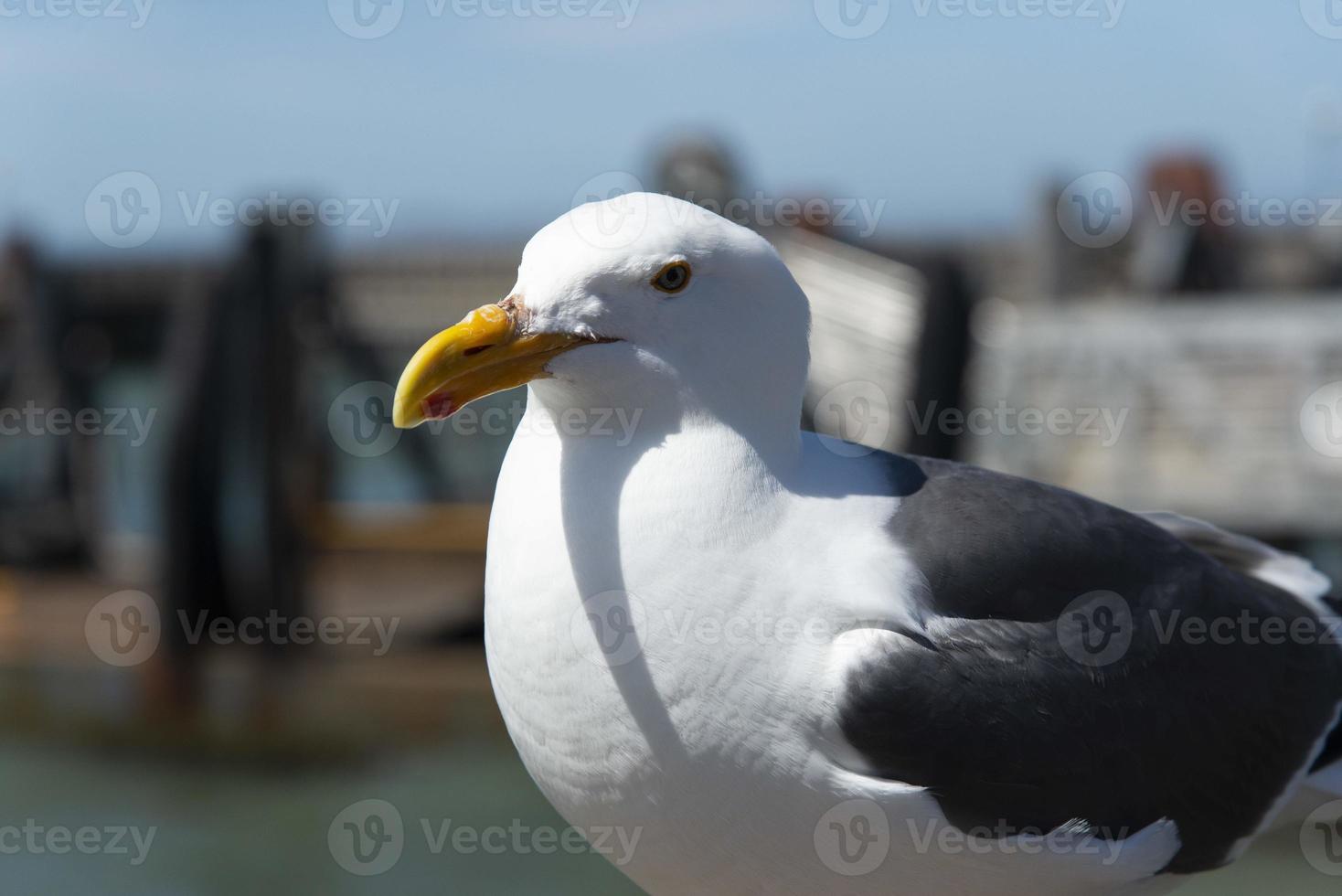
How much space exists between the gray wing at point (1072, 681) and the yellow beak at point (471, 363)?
82 cm

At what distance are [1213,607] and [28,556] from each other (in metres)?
13.1

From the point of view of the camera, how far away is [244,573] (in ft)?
38.1

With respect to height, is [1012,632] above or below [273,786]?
above

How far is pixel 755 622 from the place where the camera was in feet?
8.64

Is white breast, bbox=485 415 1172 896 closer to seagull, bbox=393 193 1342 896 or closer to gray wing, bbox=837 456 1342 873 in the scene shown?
seagull, bbox=393 193 1342 896

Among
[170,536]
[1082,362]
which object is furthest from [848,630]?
[1082,362]

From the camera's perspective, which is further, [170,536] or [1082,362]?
[1082,362]

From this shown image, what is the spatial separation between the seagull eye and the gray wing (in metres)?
0.65

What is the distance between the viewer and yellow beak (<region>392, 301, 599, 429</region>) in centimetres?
260

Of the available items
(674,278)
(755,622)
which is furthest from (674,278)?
(755,622)

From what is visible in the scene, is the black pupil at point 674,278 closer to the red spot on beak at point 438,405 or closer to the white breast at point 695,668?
the white breast at point 695,668

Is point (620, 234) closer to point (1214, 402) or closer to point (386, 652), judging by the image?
point (386, 652)

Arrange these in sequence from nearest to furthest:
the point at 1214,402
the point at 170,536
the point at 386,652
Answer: the point at 170,536 < the point at 386,652 < the point at 1214,402

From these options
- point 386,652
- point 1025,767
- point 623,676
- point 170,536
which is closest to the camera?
point 623,676
